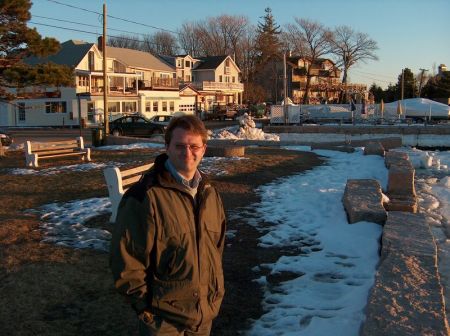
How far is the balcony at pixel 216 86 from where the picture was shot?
77.2 m

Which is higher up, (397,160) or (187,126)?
(187,126)

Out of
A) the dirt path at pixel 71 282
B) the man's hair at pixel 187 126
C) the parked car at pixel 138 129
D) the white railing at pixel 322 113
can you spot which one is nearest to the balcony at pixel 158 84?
the white railing at pixel 322 113

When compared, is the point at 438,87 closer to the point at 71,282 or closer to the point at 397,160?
the point at 397,160

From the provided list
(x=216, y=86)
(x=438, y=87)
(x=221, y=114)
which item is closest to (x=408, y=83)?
(x=438, y=87)

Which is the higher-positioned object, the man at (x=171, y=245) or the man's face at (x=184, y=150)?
the man's face at (x=184, y=150)

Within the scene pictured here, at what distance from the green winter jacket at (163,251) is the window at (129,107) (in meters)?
54.5

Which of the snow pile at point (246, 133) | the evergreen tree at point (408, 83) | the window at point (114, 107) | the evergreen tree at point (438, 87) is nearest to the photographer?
the snow pile at point (246, 133)

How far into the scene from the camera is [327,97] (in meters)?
98.8

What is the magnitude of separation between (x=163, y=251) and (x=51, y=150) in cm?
1396

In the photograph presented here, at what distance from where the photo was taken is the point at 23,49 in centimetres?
1933

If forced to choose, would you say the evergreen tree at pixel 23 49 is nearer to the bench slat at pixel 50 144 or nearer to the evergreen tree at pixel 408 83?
the bench slat at pixel 50 144

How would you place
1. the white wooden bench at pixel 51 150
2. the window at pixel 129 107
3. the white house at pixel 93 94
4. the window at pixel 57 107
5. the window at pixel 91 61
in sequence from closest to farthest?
the white wooden bench at pixel 51 150 → the white house at pixel 93 94 → the window at pixel 57 107 → the window at pixel 129 107 → the window at pixel 91 61

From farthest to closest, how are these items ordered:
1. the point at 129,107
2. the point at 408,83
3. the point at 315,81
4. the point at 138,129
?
the point at 315,81 < the point at 408,83 < the point at 129,107 < the point at 138,129

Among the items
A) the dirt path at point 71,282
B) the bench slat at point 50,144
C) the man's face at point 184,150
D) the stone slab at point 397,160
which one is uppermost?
the man's face at point 184,150
